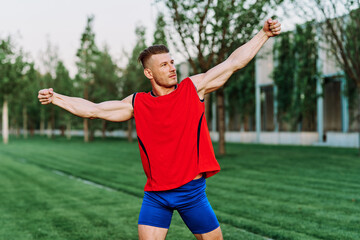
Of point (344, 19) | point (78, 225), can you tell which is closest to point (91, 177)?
point (78, 225)

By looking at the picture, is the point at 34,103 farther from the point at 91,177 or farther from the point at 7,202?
the point at 7,202

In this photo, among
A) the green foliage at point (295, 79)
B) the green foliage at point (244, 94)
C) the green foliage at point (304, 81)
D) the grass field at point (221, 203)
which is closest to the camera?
the grass field at point (221, 203)

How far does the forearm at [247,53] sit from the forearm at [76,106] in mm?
1205

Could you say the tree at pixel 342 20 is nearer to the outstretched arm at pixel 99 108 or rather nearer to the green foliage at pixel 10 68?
the outstretched arm at pixel 99 108

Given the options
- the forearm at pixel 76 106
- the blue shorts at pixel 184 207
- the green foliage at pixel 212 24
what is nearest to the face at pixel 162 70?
the forearm at pixel 76 106

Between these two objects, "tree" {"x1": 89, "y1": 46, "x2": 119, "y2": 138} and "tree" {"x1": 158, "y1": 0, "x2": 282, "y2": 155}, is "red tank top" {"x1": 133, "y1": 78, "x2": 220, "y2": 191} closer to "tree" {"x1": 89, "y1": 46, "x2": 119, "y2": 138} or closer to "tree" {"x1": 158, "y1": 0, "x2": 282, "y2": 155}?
"tree" {"x1": 158, "y1": 0, "x2": 282, "y2": 155}

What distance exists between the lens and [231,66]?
3404 millimetres

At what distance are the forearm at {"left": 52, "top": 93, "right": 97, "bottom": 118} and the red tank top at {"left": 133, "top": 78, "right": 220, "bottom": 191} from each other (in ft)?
1.74

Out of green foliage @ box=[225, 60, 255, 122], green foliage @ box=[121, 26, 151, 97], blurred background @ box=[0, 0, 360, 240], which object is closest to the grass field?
blurred background @ box=[0, 0, 360, 240]

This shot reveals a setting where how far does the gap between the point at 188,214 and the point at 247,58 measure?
129cm

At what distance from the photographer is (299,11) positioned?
1733 centimetres

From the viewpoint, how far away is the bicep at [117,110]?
354 cm

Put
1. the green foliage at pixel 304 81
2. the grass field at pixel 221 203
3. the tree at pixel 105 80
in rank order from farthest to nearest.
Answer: the tree at pixel 105 80 < the green foliage at pixel 304 81 < the grass field at pixel 221 203

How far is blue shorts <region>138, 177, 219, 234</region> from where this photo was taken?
127 inches
